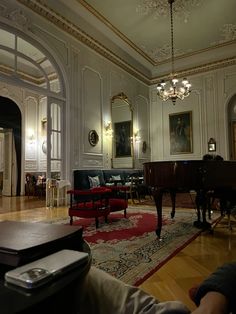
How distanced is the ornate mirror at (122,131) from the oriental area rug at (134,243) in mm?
3848

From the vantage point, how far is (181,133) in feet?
30.6

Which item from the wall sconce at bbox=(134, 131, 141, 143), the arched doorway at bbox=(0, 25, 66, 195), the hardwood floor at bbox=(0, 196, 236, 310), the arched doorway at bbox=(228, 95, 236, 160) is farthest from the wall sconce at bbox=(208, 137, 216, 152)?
the hardwood floor at bbox=(0, 196, 236, 310)

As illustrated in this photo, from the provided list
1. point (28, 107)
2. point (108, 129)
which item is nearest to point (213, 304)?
point (108, 129)

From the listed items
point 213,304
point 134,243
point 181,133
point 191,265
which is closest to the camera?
point 213,304

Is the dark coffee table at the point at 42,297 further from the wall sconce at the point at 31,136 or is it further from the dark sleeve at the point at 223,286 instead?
the wall sconce at the point at 31,136

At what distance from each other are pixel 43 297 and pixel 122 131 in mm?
8185

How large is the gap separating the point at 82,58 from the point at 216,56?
4733 mm

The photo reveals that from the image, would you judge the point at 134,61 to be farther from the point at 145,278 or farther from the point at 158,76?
the point at 145,278

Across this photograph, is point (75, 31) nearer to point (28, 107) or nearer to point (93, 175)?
point (93, 175)

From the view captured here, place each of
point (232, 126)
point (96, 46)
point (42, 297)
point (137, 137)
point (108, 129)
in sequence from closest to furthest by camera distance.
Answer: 1. point (42, 297)
2. point (96, 46)
3. point (108, 129)
4. point (232, 126)
5. point (137, 137)

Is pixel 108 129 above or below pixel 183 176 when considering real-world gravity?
above

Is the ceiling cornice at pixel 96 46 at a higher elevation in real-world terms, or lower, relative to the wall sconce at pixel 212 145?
higher

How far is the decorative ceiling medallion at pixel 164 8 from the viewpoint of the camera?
6.00m

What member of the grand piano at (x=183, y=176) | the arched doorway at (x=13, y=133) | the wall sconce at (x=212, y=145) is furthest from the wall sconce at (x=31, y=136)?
the grand piano at (x=183, y=176)
